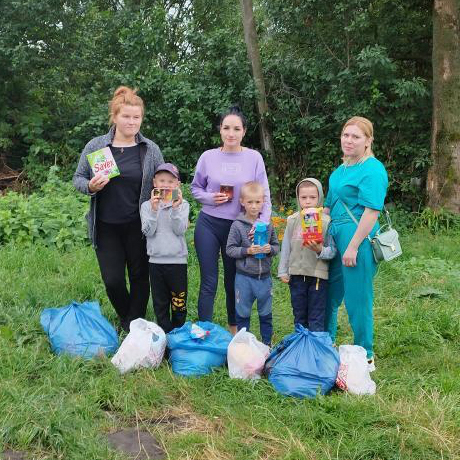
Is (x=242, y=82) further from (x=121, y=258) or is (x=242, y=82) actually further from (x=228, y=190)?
(x=121, y=258)

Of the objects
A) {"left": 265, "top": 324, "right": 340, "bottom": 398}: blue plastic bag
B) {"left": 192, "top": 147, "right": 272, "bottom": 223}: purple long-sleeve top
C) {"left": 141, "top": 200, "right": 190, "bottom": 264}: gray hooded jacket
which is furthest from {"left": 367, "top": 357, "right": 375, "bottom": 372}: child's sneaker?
{"left": 141, "top": 200, "right": 190, "bottom": 264}: gray hooded jacket

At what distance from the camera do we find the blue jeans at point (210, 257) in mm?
4160

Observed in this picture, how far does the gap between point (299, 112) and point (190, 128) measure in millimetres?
2075

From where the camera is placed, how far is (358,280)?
3705mm

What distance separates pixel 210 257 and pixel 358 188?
127cm

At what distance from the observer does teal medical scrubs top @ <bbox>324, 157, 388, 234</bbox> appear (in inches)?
137

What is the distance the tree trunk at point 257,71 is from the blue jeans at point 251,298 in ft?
20.6

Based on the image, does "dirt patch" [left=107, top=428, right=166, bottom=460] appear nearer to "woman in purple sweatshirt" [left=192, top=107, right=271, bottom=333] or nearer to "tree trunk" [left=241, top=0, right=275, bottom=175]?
"woman in purple sweatshirt" [left=192, top=107, right=271, bottom=333]

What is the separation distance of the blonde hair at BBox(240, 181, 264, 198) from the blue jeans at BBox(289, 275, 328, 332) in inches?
27.4

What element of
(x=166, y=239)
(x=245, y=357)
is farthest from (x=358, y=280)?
(x=166, y=239)

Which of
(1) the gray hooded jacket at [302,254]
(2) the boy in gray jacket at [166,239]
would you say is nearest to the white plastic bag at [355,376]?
(1) the gray hooded jacket at [302,254]

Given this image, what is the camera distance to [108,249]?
13.7ft

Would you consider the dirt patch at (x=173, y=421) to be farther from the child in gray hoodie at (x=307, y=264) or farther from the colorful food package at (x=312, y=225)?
the colorful food package at (x=312, y=225)

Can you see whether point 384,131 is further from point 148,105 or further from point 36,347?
point 36,347
